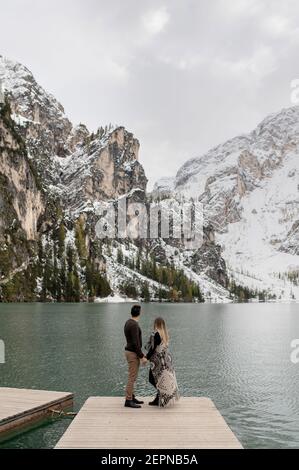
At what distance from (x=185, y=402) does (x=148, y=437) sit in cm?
633

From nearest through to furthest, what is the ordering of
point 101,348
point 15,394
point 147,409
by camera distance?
point 147,409 < point 15,394 < point 101,348

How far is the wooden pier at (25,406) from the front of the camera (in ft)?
75.3

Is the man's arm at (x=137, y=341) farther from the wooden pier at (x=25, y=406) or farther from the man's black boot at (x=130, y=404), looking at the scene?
the wooden pier at (x=25, y=406)

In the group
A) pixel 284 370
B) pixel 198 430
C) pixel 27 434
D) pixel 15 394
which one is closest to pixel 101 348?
pixel 284 370

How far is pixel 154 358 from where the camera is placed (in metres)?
21.4

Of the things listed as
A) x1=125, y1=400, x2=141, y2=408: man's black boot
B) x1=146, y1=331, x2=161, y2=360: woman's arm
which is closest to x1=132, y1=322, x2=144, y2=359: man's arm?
x1=146, y1=331, x2=161, y2=360: woman's arm

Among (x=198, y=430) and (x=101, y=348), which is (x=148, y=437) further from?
(x=101, y=348)

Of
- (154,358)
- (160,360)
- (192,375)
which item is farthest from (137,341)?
(192,375)

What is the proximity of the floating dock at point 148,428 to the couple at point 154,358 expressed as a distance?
66 cm

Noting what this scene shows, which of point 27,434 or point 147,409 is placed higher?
point 147,409

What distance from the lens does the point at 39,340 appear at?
65562 millimetres
